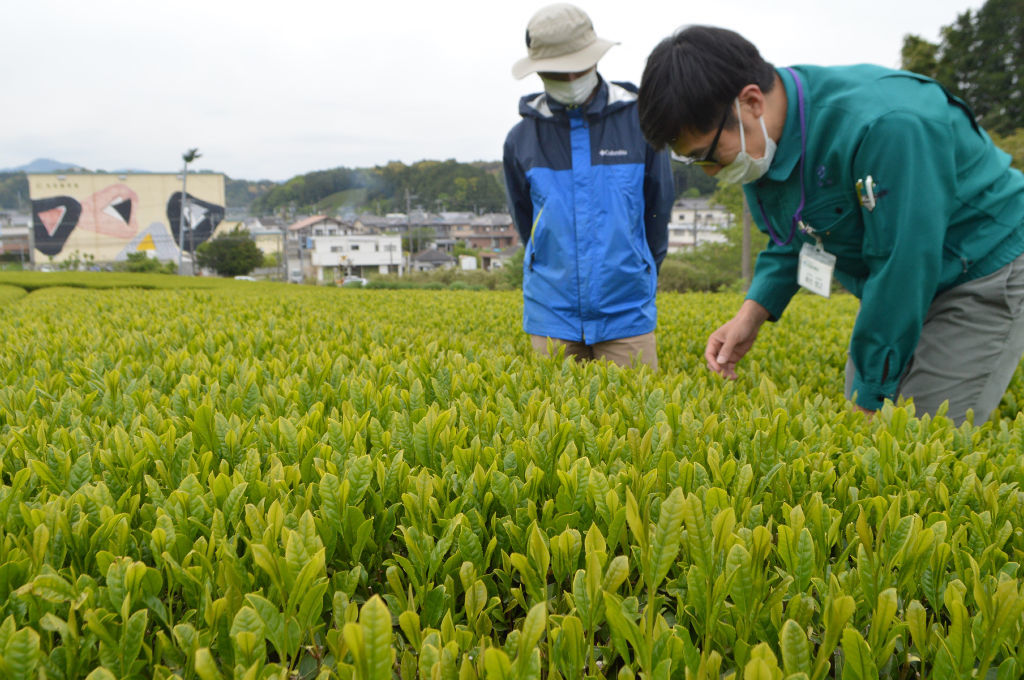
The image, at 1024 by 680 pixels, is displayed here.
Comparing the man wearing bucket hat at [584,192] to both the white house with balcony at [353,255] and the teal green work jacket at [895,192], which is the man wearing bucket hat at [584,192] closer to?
the teal green work jacket at [895,192]

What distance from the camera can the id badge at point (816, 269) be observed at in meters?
3.11

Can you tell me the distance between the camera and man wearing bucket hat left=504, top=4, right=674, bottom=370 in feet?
12.9

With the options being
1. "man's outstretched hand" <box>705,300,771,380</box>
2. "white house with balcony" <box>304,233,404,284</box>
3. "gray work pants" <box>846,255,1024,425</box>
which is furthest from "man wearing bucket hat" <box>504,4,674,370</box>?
"white house with balcony" <box>304,233,404,284</box>

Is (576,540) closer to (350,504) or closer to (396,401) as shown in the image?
(350,504)

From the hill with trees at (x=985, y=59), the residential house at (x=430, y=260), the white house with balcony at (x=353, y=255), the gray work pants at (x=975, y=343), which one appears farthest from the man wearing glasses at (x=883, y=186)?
the residential house at (x=430, y=260)

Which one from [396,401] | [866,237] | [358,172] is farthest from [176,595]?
[358,172]

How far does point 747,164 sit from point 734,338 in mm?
836

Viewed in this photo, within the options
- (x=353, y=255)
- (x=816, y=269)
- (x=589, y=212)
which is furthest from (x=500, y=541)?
(x=353, y=255)

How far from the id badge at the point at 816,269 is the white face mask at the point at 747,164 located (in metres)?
0.46

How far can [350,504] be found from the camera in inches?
60.2

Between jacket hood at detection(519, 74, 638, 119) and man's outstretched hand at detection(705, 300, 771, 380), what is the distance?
1366 millimetres

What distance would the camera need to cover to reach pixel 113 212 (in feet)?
243

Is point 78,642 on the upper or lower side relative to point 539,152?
lower

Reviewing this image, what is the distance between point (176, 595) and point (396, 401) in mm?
1122
